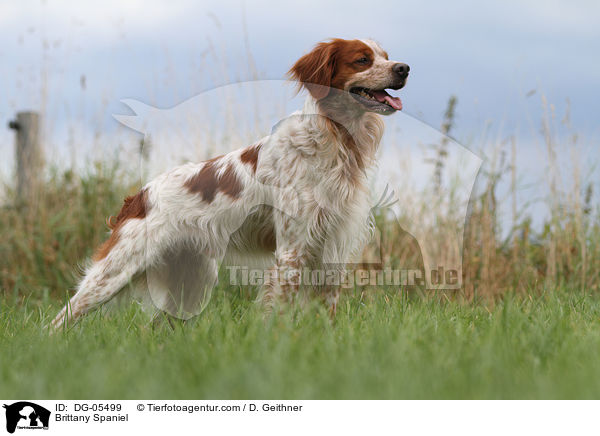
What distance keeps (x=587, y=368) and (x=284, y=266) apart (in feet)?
5.36

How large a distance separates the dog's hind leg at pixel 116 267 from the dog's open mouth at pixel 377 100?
4.79ft

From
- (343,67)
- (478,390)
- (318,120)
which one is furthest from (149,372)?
(343,67)

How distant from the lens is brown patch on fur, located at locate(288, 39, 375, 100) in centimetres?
341

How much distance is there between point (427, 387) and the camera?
215 cm

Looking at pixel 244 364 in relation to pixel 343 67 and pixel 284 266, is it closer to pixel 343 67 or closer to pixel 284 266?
pixel 284 266

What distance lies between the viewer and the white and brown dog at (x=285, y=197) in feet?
11.3

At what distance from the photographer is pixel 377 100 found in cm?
341

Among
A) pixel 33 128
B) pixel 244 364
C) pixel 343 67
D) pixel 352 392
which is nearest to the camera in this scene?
pixel 352 392

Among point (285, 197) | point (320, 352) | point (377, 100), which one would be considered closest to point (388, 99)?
point (377, 100)

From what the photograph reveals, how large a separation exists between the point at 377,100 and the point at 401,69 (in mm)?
210

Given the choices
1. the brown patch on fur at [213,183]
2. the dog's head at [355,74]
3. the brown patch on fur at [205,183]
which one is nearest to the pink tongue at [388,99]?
the dog's head at [355,74]
